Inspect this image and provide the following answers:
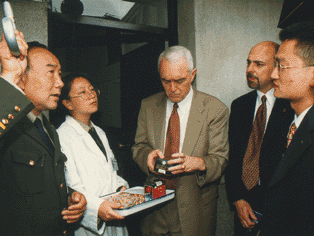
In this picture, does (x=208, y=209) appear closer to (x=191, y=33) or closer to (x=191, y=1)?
(x=191, y=33)

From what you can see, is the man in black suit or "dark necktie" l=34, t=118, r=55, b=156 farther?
the man in black suit

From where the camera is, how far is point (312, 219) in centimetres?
121

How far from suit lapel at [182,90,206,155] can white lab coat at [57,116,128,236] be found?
0.72 metres

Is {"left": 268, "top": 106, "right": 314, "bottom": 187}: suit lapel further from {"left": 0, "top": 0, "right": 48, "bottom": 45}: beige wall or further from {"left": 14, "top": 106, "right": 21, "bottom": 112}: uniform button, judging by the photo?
{"left": 0, "top": 0, "right": 48, "bottom": 45}: beige wall

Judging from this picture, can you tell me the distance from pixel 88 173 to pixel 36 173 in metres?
0.52

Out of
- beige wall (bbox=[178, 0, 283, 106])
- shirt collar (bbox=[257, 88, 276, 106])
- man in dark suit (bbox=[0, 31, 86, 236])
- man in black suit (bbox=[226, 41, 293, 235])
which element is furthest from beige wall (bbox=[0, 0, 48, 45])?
shirt collar (bbox=[257, 88, 276, 106])

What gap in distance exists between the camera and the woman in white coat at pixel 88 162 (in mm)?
1623

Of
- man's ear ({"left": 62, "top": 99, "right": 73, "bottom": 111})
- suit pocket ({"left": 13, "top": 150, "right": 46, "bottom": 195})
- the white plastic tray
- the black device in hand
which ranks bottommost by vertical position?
the white plastic tray

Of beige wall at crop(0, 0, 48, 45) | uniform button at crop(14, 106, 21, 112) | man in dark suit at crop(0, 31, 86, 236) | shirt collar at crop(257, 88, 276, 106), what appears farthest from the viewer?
beige wall at crop(0, 0, 48, 45)

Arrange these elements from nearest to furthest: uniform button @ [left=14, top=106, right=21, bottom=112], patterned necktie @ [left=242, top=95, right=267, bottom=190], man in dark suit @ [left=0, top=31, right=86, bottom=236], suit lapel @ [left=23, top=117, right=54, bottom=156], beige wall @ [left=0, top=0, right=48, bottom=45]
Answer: uniform button @ [left=14, top=106, right=21, bottom=112] → man in dark suit @ [left=0, top=31, right=86, bottom=236] → suit lapel @ [left=23, top=117, right=54, bottom=156] → patterned necktie @ [left=242, top=95, right=267, bottom=190] → beige wall @ [left=0, top=0, right=48, bottom=45]

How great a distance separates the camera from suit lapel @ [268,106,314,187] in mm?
1293

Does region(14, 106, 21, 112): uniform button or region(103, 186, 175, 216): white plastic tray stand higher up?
region(14, 106, 21, 112): uniform button

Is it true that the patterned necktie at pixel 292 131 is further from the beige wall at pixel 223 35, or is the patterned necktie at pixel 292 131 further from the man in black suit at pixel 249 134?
the beige wall at pixel 223 35

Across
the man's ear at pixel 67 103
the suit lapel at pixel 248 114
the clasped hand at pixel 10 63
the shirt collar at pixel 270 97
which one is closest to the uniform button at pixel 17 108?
the clasped hand at pixel 10 63
